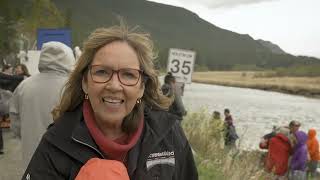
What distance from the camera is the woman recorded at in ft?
7.32

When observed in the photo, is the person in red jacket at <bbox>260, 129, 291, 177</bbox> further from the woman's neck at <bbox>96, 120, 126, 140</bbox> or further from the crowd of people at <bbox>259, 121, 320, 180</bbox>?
the woman's neck at <bbox>96, 120, 126, 140</bbox>

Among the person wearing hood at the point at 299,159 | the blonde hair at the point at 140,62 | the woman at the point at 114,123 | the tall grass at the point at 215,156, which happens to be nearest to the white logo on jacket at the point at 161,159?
the woman at the point at 114,123

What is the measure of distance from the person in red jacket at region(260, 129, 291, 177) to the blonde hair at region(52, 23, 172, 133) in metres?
9.92

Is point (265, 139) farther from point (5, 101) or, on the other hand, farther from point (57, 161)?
point (57, 161)

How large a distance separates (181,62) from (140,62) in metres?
11.5

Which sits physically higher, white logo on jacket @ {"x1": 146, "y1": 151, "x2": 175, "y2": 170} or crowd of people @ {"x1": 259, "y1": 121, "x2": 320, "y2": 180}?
white logo on jacket @ {"x1": 146, "y1": 151, "x2": 175, "y2": 170}

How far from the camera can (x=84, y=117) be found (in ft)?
7.77

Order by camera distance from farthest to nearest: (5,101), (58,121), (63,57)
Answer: (5,101) < (63,57) < (58,121)

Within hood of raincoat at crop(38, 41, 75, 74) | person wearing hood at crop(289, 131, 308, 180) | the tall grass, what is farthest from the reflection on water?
hood of raincoat at crop(38, 41, 75, 74)

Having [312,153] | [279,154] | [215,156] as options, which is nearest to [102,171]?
[215,156]

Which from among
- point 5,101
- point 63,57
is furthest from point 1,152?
point 63,57

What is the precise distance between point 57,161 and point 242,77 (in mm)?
184430

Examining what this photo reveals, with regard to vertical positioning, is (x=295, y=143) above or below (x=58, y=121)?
below

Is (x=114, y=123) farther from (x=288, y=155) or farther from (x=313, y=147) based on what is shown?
(x=313, y=147)
